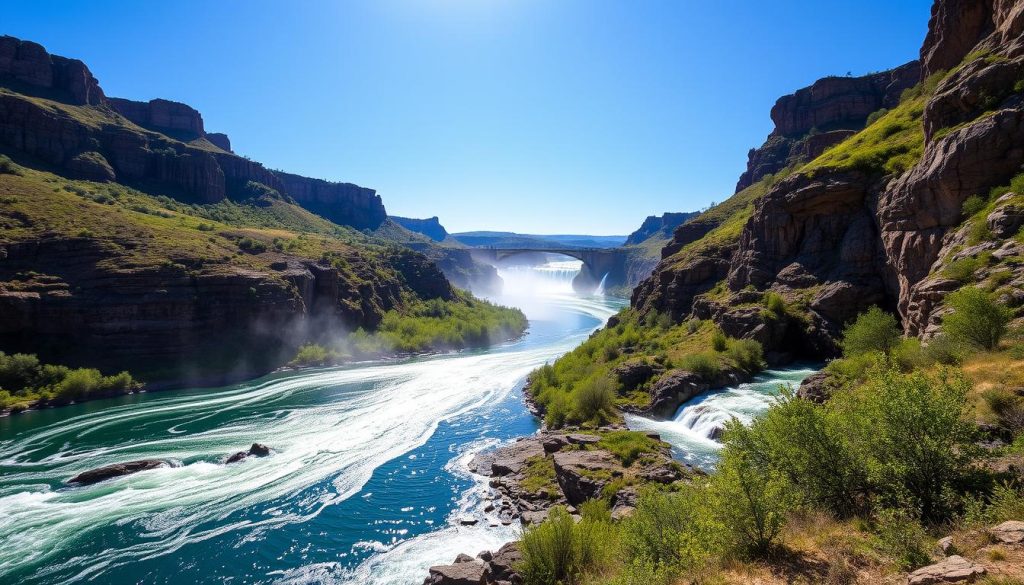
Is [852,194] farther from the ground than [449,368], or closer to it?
farther from the ground

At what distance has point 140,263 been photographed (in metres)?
60.6

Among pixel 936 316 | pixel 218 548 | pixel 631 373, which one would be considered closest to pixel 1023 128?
pixel 936 316

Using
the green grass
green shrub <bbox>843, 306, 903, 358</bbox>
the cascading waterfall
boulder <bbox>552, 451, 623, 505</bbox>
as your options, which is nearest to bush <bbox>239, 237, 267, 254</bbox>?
the cascading waterfall

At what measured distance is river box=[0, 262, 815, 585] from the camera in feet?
68.8

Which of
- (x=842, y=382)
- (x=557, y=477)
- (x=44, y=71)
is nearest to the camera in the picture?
(x=557, y=477)

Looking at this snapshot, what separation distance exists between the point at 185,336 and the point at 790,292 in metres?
69.6

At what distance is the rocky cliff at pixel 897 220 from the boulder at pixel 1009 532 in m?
17.8

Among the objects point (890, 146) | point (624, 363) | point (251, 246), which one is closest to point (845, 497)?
point (624, 363)

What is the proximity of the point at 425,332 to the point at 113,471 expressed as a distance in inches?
2178

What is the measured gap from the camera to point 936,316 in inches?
901

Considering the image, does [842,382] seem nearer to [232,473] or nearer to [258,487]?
[258,487]

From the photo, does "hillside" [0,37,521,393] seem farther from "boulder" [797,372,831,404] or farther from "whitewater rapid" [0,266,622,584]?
"boulder" [797,372,831,404]

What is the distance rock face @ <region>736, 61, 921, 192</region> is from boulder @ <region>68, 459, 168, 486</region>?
4554 inches

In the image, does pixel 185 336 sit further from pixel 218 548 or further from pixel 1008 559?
pixel 1008 559
